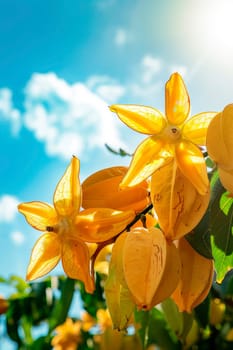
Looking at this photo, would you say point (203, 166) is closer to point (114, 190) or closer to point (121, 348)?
point (114, 190)

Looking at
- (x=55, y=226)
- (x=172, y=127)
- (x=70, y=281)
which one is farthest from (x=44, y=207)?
(x=70, y=281)

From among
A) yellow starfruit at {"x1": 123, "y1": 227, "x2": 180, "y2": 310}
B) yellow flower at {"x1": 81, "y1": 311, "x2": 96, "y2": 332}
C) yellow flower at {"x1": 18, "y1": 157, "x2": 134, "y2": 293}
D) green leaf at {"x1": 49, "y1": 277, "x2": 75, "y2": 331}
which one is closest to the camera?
yellow starfruit at {"x1": 123, "y1": 227, "x2": 180, "y2": 310}

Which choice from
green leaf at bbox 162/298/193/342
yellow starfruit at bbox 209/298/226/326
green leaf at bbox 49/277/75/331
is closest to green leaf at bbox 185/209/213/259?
green leaf at bbox 162/298/193/342

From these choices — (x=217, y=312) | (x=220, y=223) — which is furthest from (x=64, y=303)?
(x=220, y=223)

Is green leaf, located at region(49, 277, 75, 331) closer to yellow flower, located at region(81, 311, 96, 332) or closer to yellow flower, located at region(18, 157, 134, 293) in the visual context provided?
yellow flower, located at region(18, 157, 134, 293)

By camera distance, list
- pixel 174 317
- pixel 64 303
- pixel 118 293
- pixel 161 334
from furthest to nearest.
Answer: pixel 161 334 → pixel 64 303 → pixel 174 317 → pixel 118 293

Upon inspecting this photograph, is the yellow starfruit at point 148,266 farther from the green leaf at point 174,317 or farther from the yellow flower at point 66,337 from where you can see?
the yellow flower at point 66,337

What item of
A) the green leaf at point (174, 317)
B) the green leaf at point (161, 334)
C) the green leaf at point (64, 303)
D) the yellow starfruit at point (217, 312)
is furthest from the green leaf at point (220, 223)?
the yellow starfruit at point (217, 312)

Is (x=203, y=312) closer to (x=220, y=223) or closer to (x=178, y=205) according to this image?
(x=220, y=223)
